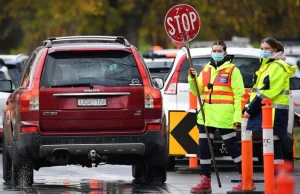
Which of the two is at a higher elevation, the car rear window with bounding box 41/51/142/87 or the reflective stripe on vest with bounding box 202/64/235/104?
the car rear window with bounding box 41/51/142/87

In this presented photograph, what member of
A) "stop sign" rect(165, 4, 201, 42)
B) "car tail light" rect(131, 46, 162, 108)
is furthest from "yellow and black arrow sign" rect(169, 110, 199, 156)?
"car tail light" rect(131, 46, 162, 108)

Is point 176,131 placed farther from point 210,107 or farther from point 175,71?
point 210,107

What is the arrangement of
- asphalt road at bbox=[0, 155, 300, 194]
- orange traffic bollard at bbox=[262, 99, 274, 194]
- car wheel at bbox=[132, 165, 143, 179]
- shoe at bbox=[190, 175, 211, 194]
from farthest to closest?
1. car wheel at bbox=[132, 165, 143, 179]
2. asphalt road at bbox=[0, 155, 300, 194]
3. shoe at bbox=[190, 175, 211, 194]
4. orange traffic bollard at bbox=[262, 99, 274, 194]

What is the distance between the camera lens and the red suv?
1389 centimetres

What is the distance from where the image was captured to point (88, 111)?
1395 centimetres

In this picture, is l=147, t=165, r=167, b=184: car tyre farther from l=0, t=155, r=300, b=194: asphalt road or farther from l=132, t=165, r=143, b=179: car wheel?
l=132, t=165, r=143, b=179: car wheel

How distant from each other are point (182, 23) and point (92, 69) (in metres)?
2.40

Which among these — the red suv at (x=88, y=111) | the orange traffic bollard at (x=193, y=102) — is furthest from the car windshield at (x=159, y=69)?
the red suv at (x=88, y=111)

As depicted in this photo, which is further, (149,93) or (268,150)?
(149,93)

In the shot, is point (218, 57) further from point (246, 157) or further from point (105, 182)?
point (105, 182)

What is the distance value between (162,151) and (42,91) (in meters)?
1.55

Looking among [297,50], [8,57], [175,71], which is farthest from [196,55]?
[297,50]

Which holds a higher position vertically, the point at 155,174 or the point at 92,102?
the point at 92,102

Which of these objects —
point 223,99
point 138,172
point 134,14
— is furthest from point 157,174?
point 134,14
